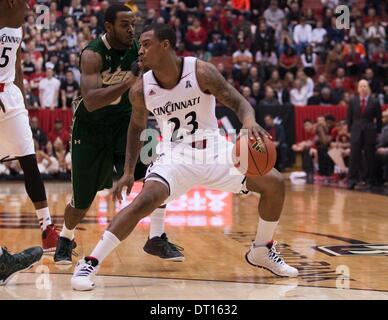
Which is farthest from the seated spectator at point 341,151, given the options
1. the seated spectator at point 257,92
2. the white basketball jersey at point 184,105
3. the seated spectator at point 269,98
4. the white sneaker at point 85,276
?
the white sneaker at point 85,276

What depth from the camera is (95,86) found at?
6445mm

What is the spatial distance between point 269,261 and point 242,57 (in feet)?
50.0

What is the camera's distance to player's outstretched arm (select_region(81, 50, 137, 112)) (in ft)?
20.0

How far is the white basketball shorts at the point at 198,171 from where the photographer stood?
579 centimetres

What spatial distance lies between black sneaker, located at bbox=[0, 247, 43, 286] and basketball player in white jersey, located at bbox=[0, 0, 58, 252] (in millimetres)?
981

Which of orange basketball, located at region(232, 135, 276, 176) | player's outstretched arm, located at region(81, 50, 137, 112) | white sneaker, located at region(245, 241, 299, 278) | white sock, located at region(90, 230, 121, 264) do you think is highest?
player's outstretched arm, located at region(81, 50, 137, 112)

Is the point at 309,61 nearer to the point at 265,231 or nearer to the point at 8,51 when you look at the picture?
the point at 8,51

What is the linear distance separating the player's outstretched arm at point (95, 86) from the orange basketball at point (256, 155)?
1.02 metres

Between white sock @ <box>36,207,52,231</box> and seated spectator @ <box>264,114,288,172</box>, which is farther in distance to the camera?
seated spectator @ <box>264,114,288,172</box>

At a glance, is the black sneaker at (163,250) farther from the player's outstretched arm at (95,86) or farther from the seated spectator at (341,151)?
the seated spectator at (341,151)

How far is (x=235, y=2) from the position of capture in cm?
2250

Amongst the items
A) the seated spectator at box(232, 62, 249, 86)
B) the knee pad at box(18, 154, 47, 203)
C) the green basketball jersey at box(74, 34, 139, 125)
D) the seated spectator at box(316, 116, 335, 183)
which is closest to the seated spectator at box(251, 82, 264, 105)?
the seated spectator at box(232, 62, 249, 86)

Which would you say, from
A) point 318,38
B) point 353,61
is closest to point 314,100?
point 353,61

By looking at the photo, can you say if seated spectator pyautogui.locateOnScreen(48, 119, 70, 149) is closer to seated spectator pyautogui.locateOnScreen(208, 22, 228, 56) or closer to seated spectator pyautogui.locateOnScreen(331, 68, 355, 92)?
seated spectator pyautogui.locateOnScreen(208, 22, 228, 56)
